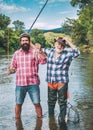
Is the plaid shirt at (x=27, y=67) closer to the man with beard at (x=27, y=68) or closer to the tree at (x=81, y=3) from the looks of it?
the man with beard at (x=27, y=68)

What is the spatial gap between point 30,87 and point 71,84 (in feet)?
28.3

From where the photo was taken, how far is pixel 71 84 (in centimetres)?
1912

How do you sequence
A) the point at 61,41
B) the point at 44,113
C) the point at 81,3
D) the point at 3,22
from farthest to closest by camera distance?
the point at 3,22
the point at 81,3
the point at 44,113
the point at 61,41

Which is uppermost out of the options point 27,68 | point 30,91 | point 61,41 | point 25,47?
point 61,41

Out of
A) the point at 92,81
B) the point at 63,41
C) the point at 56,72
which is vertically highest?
the point at 63,41

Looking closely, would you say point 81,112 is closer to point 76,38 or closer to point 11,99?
point 11,99

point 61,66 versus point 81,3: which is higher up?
point 81,3

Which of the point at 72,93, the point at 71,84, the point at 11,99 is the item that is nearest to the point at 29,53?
the point at 11,99

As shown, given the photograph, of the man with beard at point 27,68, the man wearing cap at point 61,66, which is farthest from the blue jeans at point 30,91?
the man wearing cap at point 61,66

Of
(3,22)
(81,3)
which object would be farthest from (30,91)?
(3,22)

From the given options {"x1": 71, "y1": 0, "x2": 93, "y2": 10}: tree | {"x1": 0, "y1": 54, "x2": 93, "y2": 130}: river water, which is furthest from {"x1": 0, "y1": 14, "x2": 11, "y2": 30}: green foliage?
{"x1": 0, "y1": 54, "x2": 93, "y2": 130}: river water

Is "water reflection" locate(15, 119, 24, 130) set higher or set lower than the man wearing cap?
lower

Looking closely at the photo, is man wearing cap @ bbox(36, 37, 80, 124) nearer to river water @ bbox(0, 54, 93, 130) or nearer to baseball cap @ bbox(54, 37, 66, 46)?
baseball cap @ bbox(54, 37, 66, 46)

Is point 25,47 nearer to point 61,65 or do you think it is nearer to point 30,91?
point 61,65
